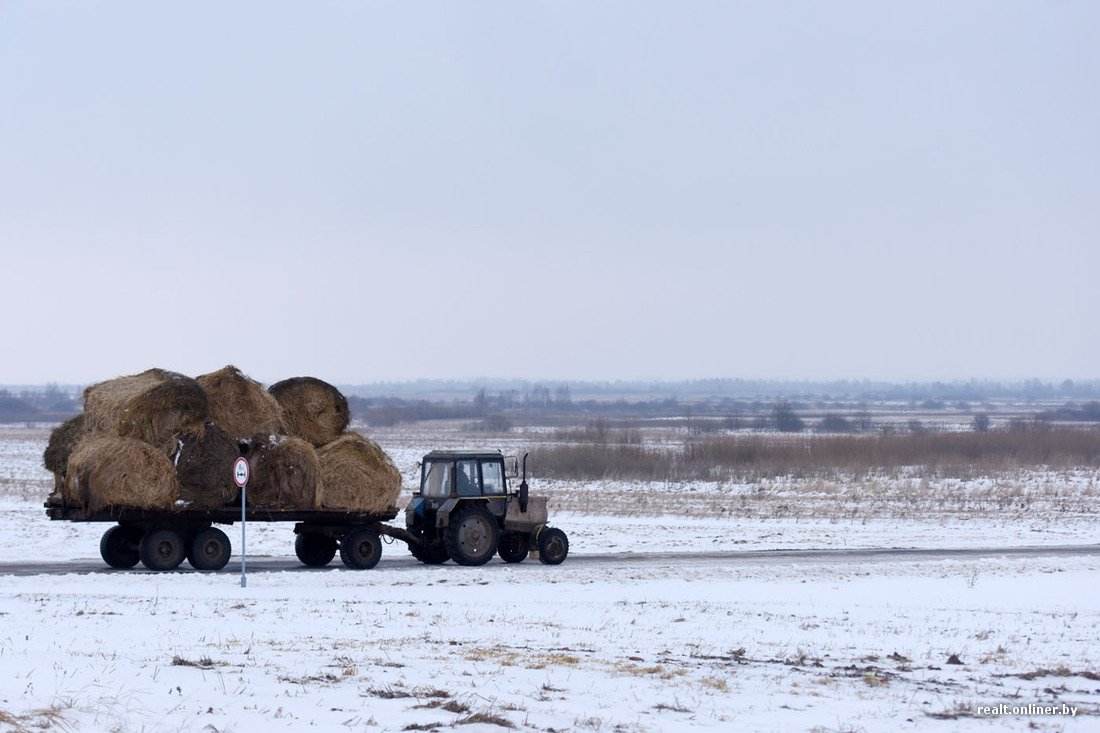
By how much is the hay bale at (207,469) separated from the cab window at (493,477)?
4727mm

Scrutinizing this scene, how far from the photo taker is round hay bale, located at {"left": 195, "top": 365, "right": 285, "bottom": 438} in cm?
2073

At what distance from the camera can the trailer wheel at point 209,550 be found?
816 inches

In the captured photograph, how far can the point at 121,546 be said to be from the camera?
69.3 ft

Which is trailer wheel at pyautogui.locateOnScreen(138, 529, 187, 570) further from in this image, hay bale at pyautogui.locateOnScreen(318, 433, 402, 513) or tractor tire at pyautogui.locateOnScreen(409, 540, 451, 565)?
tractor tire at pyautogui.locateOnScreen(409, 540, 451, 565)

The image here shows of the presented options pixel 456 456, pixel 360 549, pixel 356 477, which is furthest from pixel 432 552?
pixel 356 477

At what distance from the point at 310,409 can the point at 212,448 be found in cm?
248

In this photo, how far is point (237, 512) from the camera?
803 inches

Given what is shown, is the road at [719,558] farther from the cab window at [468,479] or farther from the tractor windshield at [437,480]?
the cab window at [468,479]

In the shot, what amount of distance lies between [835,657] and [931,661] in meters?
0.97

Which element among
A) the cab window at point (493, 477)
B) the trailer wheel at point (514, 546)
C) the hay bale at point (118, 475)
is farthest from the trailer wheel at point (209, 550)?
the trailer wheel at point (514, 546)

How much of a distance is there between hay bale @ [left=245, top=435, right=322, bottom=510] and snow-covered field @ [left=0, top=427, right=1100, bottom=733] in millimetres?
1264

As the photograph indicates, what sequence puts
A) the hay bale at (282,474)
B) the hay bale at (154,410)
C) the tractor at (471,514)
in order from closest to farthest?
the hay bale at (154,410) < the hay bale at (282,474) < the tractor at (471,514)

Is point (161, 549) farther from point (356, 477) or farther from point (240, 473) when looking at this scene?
point (356, 477)

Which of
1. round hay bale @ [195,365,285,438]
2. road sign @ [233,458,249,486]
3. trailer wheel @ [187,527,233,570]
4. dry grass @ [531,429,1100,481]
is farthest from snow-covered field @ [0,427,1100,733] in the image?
dry grass @ [531,429,1100,481]
